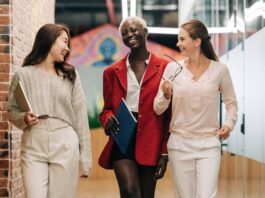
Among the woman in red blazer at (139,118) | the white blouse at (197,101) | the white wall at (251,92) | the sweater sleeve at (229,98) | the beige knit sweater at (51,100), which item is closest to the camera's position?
the beige knit sweater at (51,100)

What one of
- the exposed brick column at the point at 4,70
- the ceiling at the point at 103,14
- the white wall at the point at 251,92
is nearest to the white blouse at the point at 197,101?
the white wall at the point at 251,92

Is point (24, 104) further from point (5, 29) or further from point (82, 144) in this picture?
point (5, 29)

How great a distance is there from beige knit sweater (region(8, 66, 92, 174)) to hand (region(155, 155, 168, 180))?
1.56 feet

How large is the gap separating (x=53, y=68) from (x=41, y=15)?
9.75 ft

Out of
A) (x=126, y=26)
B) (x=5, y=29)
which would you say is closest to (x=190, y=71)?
(x=126, y=26)

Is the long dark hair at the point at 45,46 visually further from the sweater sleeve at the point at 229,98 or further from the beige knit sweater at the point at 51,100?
the sweater sleeve at the point at 229,98

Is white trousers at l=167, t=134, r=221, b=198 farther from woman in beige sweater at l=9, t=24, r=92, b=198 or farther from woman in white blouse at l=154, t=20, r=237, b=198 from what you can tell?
woman in beige sweater at l=9, t=24, r=92, b=198

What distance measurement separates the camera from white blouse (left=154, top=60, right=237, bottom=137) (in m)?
3.81

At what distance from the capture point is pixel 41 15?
21.9ft

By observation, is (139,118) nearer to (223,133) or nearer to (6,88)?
(223,133)

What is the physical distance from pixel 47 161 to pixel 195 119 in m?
0.88

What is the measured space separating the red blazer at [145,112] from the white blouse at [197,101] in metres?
0.13

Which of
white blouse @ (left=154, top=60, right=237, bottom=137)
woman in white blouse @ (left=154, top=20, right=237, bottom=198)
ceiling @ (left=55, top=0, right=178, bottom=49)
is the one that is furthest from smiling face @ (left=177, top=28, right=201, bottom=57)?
ceiling @ (left=55, top=0, right=178, bottom=49)

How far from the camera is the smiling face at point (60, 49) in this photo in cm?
378
